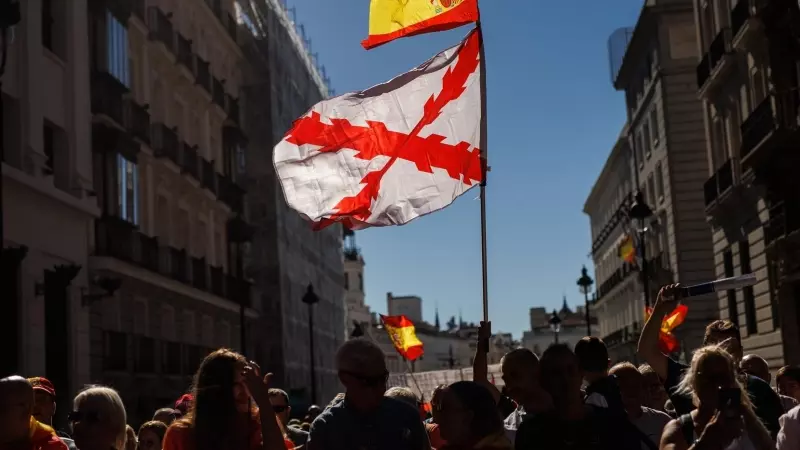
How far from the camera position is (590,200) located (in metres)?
78.9

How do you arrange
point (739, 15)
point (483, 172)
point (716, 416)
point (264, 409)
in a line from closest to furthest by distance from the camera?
point (716, 416)
point (264, 409)
point (483, 172)
point (739, 15)

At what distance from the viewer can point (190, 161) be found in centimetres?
3519

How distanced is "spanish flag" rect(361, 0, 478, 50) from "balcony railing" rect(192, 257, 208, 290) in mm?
25753

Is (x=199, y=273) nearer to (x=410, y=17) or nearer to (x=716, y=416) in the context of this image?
(x=410, y=17)

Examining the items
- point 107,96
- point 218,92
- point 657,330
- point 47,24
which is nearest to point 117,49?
point 107,96

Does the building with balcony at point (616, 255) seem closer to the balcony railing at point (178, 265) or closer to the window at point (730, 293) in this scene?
the window at point (730, 293)

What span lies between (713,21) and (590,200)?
48.2 m

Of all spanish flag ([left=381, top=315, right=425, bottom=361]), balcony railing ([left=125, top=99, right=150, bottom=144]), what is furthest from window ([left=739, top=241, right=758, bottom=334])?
balcony railing ([left=125, top=99, right=150, bottom=144])

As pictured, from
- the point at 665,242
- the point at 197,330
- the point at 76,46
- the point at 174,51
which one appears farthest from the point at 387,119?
the point at 665,242

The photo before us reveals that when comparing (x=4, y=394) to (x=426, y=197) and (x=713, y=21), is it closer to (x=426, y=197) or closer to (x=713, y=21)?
(x=426, y=197)

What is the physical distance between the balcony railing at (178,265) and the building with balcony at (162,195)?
66mm

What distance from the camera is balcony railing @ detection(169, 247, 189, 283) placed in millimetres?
32406

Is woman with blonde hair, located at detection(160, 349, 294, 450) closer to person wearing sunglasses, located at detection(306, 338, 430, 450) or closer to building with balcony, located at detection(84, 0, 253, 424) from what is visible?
person wearing sunglasses, located at detection(306, 338, 430, 450)

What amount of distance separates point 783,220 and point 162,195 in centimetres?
1641
